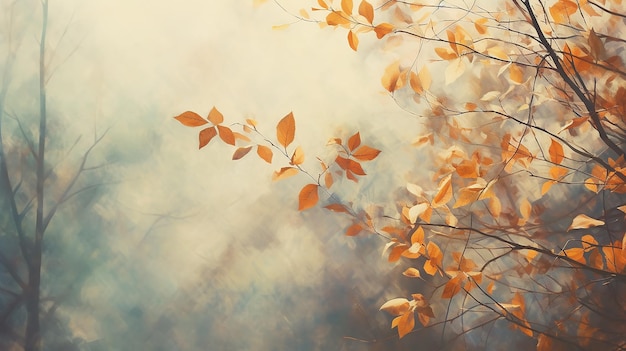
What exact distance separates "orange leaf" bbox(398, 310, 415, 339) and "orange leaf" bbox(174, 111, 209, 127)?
545 millimetres

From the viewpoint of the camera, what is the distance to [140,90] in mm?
1053

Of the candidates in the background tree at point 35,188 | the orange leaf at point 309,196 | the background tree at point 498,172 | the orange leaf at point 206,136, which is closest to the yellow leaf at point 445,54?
the background tree at point 498,172

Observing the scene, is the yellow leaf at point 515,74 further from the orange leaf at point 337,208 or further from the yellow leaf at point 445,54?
the orange leaf at point 337,208

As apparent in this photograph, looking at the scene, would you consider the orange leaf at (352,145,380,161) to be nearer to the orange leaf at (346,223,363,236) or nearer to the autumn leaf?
the orange leaf at (346,223,363,236)

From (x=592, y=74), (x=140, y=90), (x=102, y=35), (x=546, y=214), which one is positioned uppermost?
(x=102, y=35)

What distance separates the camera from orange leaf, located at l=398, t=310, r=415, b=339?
3.38ft

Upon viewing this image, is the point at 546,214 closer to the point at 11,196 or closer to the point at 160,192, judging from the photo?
the point at 160,192

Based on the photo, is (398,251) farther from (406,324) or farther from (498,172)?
(498,172)

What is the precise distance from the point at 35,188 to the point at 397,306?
746 mm

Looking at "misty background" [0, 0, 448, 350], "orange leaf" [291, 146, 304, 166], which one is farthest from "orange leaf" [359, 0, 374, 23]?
"orange leaf" [291, 146, 304, 166]

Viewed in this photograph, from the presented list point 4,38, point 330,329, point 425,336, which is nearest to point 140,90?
point 4,38

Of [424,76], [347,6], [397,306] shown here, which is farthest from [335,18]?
[397,306]

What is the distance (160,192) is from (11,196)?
11.0 inches

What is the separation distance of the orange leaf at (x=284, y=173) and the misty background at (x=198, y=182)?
14 millimetres
